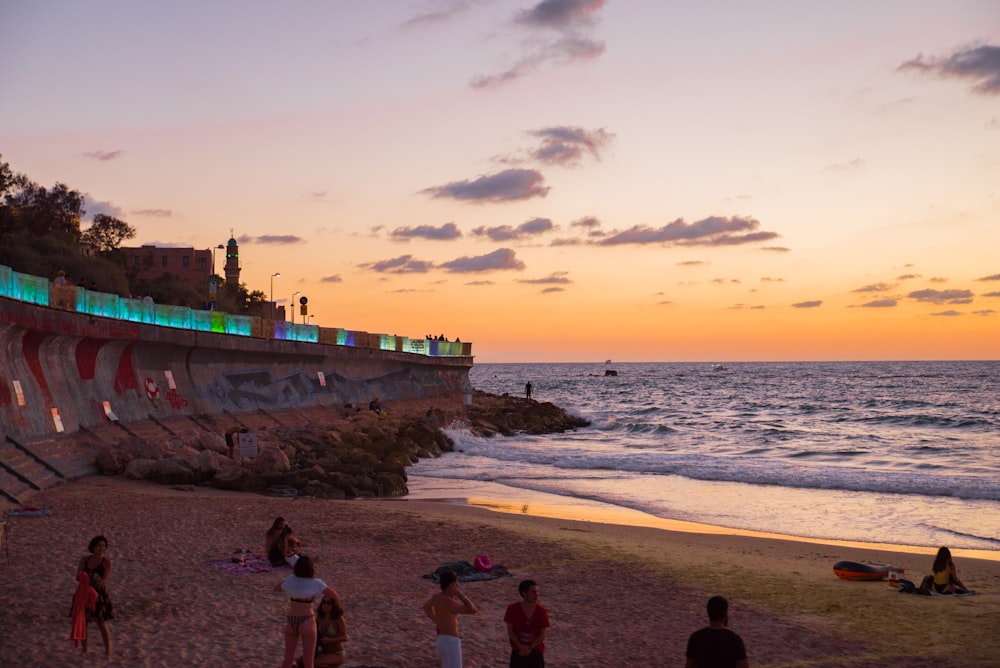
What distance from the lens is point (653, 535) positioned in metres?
21.7

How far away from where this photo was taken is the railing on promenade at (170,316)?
25359 mm

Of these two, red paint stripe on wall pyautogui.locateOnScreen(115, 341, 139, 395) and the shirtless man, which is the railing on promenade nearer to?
red paint stripe on wall pyautogui.locateOnScreen(115, 341, 139, 395)

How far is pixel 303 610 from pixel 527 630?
2379mm

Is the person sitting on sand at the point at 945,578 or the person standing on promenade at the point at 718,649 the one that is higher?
the person standing on promenade at the point at 718,649

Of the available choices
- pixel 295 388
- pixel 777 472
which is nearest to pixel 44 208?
pixel 295 388

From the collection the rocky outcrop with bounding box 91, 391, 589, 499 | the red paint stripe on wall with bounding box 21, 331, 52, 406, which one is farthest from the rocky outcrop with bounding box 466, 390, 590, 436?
the red paint stripe on wall with bounding box 21, 331, 52, 406

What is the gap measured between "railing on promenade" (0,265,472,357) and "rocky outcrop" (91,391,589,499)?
5.14 metres

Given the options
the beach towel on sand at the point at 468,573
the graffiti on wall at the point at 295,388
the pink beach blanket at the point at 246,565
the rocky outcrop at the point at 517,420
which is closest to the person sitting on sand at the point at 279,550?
the pink beach blanket at the point at 246,565

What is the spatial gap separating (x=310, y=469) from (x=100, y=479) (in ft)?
19.9

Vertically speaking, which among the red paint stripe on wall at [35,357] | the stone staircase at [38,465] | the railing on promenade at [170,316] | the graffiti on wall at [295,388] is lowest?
the stone staircase at [38,465]

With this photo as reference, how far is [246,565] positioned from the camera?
15648 mm

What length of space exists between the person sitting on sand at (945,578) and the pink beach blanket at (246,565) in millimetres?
11757

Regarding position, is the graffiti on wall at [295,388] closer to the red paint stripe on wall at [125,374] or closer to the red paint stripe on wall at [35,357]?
the red paint stripe on wall at [125,374]

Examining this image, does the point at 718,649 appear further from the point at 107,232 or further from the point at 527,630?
the point at 107,232
